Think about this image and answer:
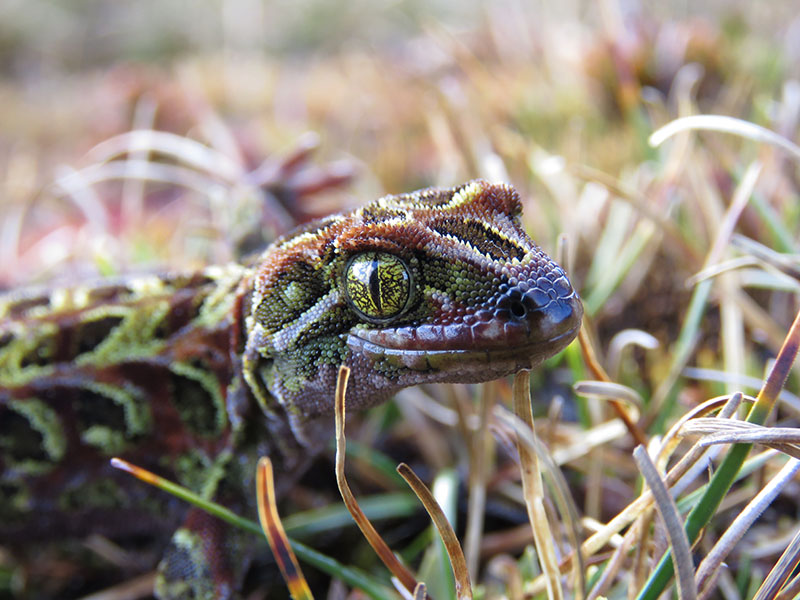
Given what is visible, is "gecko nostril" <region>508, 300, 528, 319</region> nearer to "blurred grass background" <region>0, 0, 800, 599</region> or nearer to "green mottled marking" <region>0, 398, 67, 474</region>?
"blurred grass background" <region>0, 0, 800, 599</region>

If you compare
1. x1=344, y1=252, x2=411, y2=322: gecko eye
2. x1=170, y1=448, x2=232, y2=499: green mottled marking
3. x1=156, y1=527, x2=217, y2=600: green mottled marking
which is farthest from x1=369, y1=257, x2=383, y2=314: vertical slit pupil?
x1=156, y1=527, x2=217, y2=600: green mottled marking

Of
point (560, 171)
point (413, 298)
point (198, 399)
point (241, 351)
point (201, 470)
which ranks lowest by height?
point (201, 470)

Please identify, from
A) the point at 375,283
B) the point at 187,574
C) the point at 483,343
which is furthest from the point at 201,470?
the point at 483,343

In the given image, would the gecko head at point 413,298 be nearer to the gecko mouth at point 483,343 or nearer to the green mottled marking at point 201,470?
the gecko mouth at point 483,343

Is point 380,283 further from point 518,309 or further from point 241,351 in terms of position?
point 241,351

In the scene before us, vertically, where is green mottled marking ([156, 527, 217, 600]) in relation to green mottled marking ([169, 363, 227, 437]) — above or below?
below

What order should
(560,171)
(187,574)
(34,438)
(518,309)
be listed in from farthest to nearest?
1. (560,171)
2. (34,438)
3. (187,574)
4. (518,309)

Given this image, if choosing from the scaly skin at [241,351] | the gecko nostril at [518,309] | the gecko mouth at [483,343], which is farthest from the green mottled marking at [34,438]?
the gecko nostril at [518,309]

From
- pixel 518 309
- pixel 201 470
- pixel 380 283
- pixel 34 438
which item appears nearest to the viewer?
pixel 518 309
